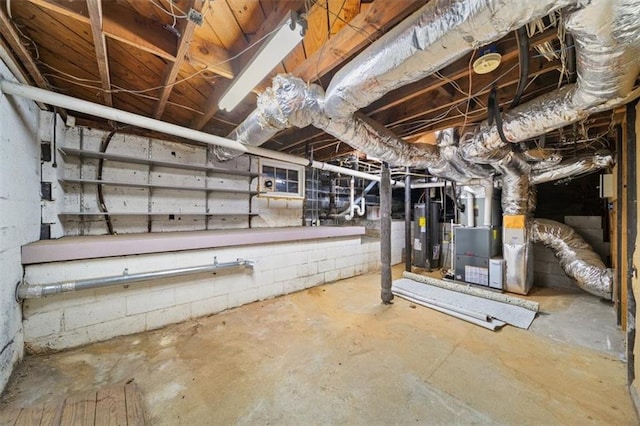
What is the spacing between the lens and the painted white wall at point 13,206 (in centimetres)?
149

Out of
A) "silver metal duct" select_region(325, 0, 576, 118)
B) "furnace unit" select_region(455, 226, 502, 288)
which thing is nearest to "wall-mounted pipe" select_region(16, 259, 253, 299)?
"silver metal duct" select_region(325, 0, 576, 118)

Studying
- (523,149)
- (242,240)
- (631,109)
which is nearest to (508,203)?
(523,149)

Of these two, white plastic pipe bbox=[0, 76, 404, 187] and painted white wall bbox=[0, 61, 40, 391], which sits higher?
white plastic pipe bbox=[0, 76, 404, 187]

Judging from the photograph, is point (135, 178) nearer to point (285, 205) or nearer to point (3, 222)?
point (3, 222)

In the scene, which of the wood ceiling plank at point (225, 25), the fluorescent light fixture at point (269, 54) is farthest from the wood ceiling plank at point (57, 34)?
the fluorescent light fixture at point (269, 54)

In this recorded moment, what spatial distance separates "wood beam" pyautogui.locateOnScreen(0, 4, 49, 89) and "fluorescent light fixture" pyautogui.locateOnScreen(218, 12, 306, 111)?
1.14m

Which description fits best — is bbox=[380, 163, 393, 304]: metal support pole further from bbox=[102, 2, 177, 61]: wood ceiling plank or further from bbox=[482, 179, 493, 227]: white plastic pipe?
bbox=[102, 2, 177, 61]: wood ceiling plank

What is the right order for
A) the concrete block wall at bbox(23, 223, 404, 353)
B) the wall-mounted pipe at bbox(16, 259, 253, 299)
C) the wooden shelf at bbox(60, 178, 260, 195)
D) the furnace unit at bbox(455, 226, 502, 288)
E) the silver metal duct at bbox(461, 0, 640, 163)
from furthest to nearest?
the furnace unit at bbox(455, 226, 502, 288) < the wooden shelf at bbox(60, 178, 260, 195) < the concrete block wall at bbox(23, 223, 404, 353) < the wall-mounted pipe at bbox(16, 259, 253, 299) < the silver metal duct at bbox(461, 0, 640, 163)

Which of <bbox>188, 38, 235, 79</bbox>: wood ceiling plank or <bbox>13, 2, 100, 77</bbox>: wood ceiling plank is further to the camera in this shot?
<bbox>188, 38, 235, 79</bbox>: wood ceiling plank

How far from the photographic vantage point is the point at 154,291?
7.67 ft

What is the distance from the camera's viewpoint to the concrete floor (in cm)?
139

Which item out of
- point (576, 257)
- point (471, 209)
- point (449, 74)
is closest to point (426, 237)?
point (471, 209)

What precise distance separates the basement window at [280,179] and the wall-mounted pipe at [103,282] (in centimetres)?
148

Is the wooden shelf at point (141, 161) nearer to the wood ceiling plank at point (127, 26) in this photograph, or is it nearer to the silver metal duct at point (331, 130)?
the silver metal duct at point (331, 130)
